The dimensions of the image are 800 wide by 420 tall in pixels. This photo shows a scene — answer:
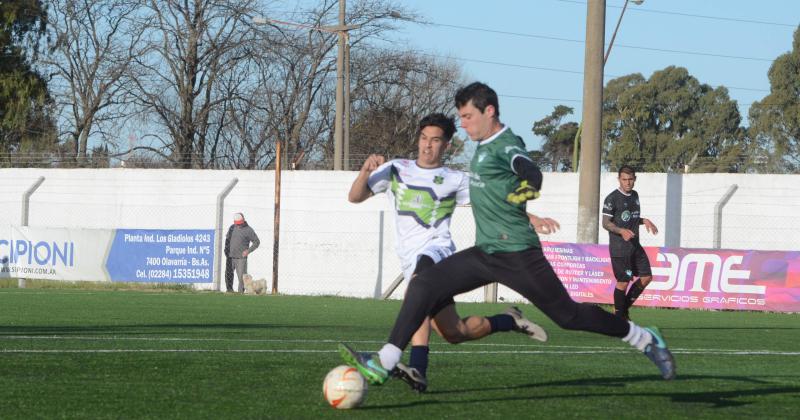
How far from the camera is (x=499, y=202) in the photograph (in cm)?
653

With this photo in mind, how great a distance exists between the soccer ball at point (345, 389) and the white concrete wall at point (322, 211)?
57.3 feet

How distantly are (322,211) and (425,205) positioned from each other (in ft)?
67.2

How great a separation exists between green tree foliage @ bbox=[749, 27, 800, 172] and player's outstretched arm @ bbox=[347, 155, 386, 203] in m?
56.9

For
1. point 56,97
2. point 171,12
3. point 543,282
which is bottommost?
point 543,282

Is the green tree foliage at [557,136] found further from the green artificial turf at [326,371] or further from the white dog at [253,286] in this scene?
the green artificial turf at [326,371]

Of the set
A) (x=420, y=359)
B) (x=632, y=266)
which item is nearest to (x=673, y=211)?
(x=632, y=266)

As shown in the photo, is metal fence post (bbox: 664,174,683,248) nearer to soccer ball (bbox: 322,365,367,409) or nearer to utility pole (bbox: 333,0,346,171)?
utility pole (bbox: 333,0,346,171)

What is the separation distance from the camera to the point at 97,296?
815 inches

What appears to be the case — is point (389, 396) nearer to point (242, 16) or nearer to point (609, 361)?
point (609, 361)

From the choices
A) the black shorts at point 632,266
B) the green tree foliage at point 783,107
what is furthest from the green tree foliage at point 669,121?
the black shorts at point 632,266

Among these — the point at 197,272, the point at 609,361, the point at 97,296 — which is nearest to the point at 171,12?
the point at 197,272

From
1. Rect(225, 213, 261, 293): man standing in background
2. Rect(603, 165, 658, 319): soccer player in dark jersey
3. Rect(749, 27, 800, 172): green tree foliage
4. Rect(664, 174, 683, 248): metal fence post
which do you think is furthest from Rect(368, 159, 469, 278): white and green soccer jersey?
Rect(749, 27, 800, 172): green tree foliage

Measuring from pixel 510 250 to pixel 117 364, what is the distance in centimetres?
334

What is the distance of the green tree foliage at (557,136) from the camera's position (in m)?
90.7
